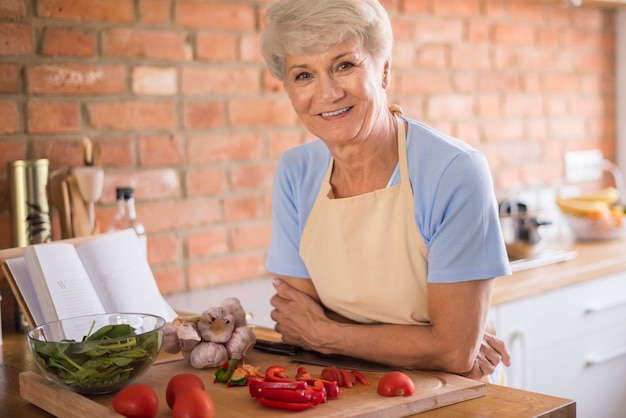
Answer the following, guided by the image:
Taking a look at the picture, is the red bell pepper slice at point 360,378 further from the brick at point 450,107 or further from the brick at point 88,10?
the brick at point 450,107

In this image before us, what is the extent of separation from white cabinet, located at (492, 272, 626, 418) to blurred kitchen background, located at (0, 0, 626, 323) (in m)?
0.66

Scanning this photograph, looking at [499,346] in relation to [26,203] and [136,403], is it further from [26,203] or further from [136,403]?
[26,203]

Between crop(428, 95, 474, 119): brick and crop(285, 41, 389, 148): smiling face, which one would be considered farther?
crop(428, 95, 474, 119): brick

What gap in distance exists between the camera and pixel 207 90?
7.71 ft

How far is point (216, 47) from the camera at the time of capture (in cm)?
237

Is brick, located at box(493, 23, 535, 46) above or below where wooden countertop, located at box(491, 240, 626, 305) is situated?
above

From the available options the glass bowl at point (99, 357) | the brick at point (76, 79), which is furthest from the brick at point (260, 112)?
the glass bowl at point (99, 357)

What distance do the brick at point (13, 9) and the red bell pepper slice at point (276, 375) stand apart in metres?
1.07

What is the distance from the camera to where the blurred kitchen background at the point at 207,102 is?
2.04m

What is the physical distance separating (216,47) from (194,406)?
1.37 m

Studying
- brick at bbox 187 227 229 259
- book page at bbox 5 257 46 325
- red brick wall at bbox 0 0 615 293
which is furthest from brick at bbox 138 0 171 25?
book page at bbox 5 257 46 325

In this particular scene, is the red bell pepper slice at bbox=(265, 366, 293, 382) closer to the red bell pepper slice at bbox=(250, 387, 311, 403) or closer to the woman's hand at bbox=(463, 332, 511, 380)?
the red bell pepper slice at bbox=(250, 387, 311, 403)

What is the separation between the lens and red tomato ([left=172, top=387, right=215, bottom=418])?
1189 millimetres

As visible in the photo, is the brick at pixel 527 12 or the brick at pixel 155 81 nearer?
the brick at pixel 155 81
